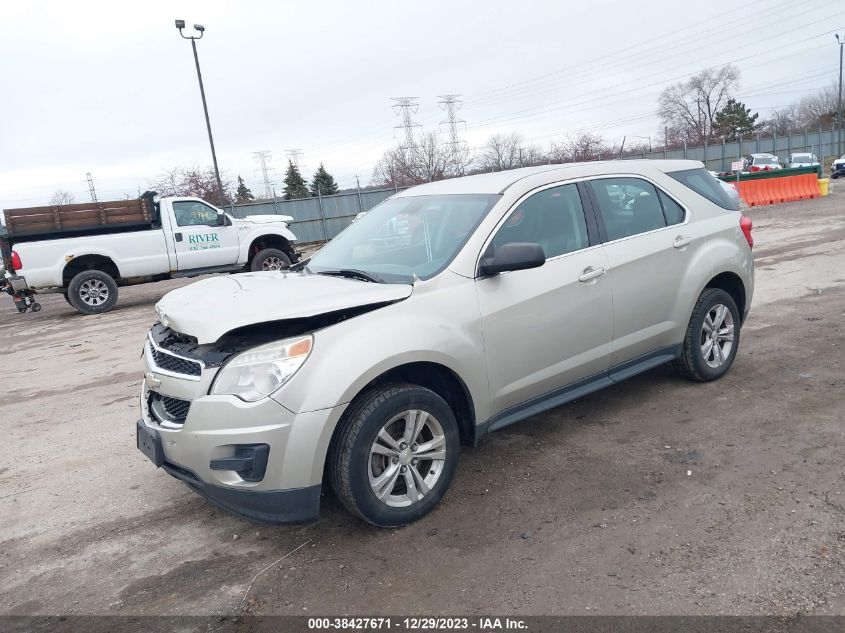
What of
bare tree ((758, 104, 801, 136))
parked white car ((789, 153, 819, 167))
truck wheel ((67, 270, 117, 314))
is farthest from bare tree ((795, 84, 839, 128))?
truck wheel ((67, 270, 117, 314))

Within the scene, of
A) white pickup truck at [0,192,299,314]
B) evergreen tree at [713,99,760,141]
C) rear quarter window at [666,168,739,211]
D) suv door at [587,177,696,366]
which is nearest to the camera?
suv door at [587,177,696,366]

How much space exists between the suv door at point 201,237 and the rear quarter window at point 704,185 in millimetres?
10693

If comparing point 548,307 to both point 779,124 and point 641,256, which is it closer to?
point 641,256

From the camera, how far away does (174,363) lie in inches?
131

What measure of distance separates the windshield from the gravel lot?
4.40ft

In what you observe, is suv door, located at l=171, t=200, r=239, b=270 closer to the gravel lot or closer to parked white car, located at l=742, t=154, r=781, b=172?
the gravel lot

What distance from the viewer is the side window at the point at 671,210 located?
4.79m

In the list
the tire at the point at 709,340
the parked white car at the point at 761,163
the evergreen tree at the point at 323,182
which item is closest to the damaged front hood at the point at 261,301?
the tire at the point at 709,340

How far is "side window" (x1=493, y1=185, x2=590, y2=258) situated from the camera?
13.0ft

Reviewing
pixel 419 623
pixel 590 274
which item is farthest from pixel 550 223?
pixel 419 623

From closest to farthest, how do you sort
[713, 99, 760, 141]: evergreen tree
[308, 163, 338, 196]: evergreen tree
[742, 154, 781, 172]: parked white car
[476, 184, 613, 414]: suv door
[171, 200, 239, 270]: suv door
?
[476, 184, 613, 414]: suv door < [171, 200, 239, 270]: suv door < [742, 154, 781, 172]: parked white car < [308, 163, 338, 196]: evergreen tree < [713, 99, 760, 141]: evergreen tree

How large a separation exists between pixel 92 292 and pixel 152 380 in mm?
10670

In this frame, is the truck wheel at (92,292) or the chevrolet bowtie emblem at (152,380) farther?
the truck wheel at (92,292)

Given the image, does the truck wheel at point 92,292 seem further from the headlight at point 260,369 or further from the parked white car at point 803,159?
the parked white car at point 803,159
